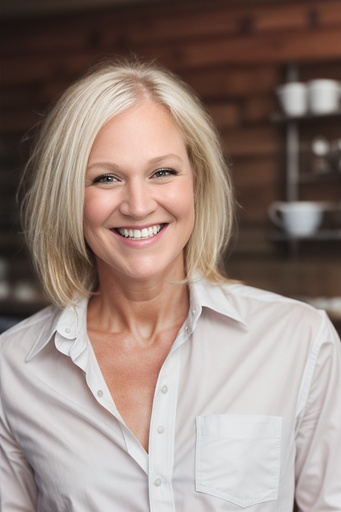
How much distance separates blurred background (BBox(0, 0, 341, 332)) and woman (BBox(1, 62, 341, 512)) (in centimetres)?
198

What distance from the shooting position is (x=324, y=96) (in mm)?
3182

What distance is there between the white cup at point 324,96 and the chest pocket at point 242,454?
233 centimetres

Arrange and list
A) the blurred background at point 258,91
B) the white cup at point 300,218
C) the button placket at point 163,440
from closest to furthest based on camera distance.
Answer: the button placket at point 163,440 < the white cup at point 300,218 < the blurred background at point 258,91

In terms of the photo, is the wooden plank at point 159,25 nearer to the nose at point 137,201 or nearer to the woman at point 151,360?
the woman at point 151,360

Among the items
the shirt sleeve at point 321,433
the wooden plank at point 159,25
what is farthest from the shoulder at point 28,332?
the wooden plank at point 159,25

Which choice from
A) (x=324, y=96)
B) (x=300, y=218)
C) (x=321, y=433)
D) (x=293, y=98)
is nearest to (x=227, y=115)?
(x=293, y=98)

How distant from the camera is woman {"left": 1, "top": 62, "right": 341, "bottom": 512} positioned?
3.78ft

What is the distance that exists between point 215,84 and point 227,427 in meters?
2.82

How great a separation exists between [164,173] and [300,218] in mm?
2051

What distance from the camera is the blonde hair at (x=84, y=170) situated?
1.21m

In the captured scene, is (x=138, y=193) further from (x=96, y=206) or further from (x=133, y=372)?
(x=133, y=372)

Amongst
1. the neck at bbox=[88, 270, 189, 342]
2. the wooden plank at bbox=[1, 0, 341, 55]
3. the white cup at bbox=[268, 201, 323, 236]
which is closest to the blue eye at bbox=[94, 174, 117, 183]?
the neck at bbox=[88, 270, 189, 342]

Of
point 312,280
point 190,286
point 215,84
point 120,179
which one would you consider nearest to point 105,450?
point 190,286

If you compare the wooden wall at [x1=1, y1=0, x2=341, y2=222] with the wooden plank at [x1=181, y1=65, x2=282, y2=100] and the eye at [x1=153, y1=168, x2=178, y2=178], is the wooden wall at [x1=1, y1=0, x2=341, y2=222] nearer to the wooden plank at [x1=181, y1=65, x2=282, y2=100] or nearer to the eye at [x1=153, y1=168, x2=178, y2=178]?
the wooden plank at [x1=181, y1=65, x2=282, y2=100]
